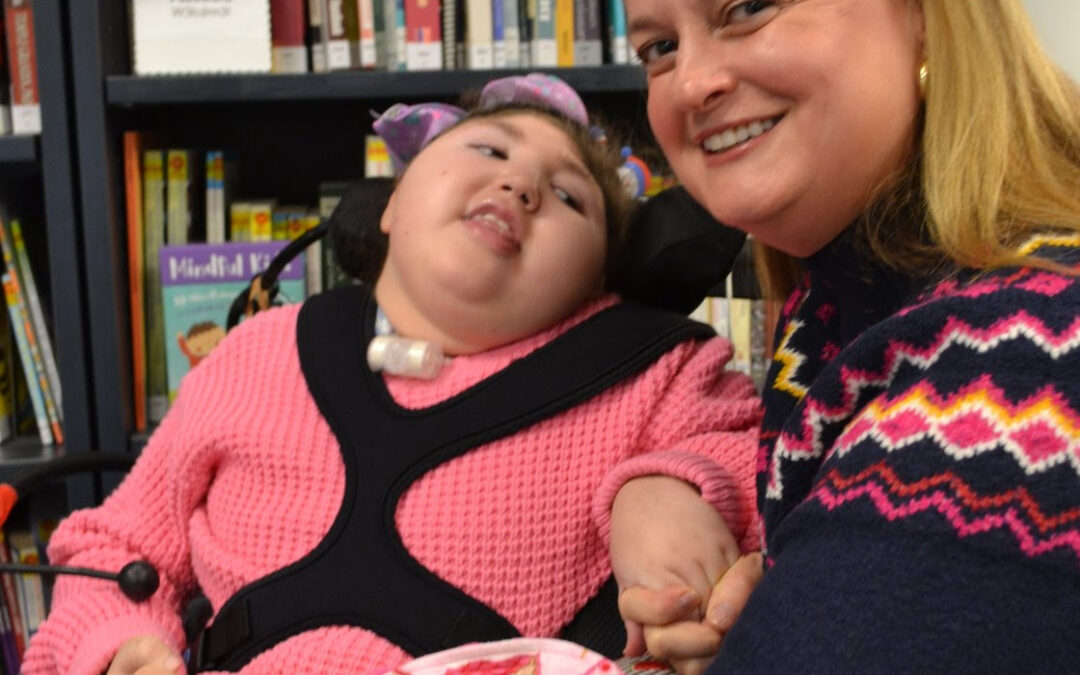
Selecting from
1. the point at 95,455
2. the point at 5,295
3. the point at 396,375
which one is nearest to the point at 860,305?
the point at 396,375

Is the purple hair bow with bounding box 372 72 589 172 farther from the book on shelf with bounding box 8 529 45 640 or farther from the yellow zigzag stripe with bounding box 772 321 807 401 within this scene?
the book on shelf with bounding box 8 529 45 640

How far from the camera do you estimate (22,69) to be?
1.84 m

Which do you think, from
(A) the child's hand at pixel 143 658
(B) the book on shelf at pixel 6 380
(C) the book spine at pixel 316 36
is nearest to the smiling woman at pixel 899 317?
(A) the child's hand at pixel 143 658

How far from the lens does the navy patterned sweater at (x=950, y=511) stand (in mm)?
552

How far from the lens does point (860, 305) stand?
2.82ft

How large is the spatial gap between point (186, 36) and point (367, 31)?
30 cm

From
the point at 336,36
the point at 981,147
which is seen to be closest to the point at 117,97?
the point at 336,36

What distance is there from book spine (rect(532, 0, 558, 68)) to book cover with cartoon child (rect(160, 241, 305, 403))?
56 centimetres

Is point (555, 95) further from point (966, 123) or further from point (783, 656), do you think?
point (783, 656)

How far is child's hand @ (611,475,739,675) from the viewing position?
0.83 metres

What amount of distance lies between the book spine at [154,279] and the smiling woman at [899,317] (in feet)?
4.05

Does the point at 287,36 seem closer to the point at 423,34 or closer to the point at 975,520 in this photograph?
the point at 423,34

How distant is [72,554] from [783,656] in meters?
0.94

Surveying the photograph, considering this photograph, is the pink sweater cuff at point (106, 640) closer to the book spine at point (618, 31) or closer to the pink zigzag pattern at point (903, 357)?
the pink zigzag pattern at point (903, 357)
